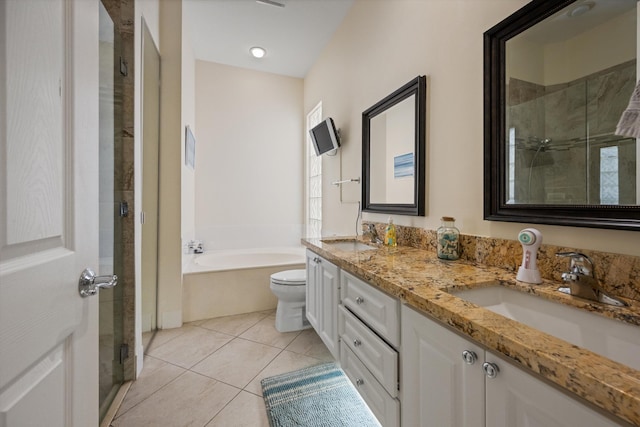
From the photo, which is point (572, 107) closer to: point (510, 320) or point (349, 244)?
point (510, 320)

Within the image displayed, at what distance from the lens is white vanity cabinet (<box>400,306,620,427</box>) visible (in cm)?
51

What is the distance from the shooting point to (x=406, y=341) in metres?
0.92

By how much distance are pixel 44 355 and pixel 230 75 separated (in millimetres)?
3605

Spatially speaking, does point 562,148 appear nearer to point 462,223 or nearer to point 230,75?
point 462,223

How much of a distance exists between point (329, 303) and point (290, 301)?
2.59 ft

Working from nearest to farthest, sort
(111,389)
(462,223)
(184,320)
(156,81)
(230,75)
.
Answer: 1. (462,223)
2. (111,389)
3. (156,81)
4. (184,320)
5. (230,75)

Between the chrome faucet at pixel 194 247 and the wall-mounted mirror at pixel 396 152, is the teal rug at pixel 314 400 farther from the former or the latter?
the chrome faucet at pixel 194 247

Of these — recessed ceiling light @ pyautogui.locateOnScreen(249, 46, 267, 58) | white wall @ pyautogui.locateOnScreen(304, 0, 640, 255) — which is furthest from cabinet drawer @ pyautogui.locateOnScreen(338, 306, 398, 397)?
recessed ceiling light @ pyautogui.locateOnScreen(249, 46, 267, 58)

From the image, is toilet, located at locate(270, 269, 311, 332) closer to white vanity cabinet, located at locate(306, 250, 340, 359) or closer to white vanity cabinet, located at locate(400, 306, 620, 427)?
white vanity cabinet, located at locate(306, 250, 340, 359)

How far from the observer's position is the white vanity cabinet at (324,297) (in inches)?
59.9

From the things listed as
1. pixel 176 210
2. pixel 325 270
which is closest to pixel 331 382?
pixel 325 270

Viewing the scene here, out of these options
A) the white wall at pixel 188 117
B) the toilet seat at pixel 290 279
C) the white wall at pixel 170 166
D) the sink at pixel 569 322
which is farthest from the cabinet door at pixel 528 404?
the white wall at pixel 188 117

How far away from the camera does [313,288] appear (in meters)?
1.90

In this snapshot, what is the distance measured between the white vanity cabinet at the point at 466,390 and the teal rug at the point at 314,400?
23.5 inches
